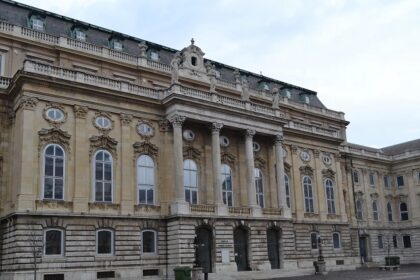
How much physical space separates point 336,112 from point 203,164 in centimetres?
2791

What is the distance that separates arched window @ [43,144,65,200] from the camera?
114ft

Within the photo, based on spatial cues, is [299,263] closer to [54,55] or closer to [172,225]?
[172,225]

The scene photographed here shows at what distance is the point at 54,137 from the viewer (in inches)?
1399

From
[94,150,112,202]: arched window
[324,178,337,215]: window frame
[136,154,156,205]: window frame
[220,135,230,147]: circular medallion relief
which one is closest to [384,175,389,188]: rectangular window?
[324,178,337,215]: window frame

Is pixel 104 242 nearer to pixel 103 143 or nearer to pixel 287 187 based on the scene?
pixel 103 143

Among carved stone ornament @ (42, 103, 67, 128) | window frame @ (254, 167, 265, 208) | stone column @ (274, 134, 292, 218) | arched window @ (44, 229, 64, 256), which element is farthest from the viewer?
window frame @ (254, 167, 265, 208)

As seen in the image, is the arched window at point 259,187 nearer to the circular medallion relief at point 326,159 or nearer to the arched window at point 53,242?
the circular medallion relief at point 326,159

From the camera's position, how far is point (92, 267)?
3450cm

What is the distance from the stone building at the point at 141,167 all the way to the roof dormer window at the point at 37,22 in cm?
9

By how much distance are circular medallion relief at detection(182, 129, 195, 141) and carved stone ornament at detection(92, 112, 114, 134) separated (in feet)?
21.1

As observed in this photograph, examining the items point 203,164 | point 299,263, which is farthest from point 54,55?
point 299,263

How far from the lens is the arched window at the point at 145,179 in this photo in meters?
38.9

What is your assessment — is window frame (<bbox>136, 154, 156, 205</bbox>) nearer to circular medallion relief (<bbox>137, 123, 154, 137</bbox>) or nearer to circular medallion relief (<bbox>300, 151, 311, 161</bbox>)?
circular medallion relief (<bbox>137, 123, 154, 137</bbox>)

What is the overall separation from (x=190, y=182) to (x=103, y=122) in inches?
346
